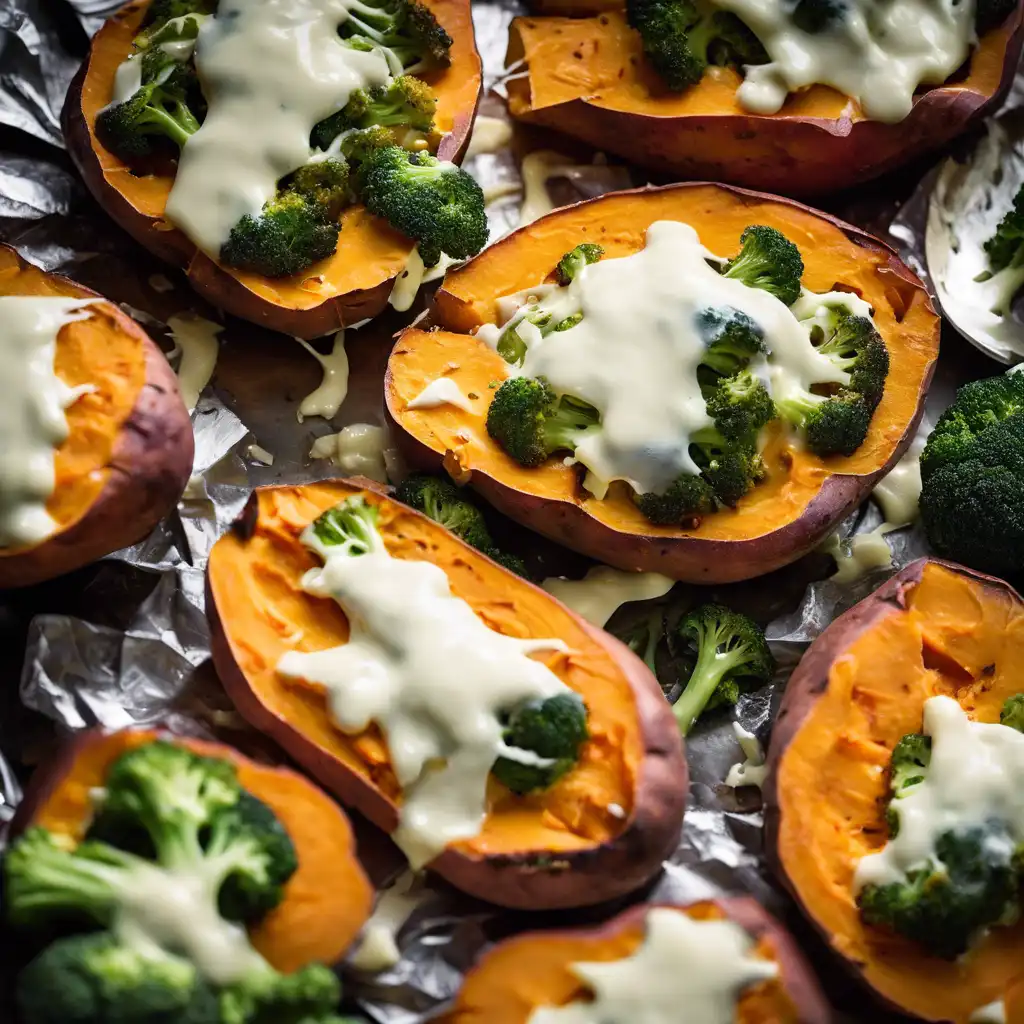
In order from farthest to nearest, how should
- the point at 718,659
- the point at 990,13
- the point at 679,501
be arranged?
1. the point at 990,13
2. the point at 718,659
3. the point at 679,501

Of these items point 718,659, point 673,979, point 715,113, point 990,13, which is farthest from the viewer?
point 990,13

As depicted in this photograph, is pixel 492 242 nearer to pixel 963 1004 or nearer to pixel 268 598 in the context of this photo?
pixel 268 598

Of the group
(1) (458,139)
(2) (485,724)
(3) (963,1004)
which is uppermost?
(1) (458,139)

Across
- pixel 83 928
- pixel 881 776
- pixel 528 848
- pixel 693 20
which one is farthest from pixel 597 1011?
pixel 693 20

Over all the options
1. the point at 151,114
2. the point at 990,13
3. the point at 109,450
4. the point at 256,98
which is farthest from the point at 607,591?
the point at 990,13

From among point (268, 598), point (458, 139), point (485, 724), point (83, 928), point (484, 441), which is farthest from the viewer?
point (458, 139)

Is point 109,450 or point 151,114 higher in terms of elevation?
point 151,114

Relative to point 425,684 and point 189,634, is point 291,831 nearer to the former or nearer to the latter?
point 425,684
